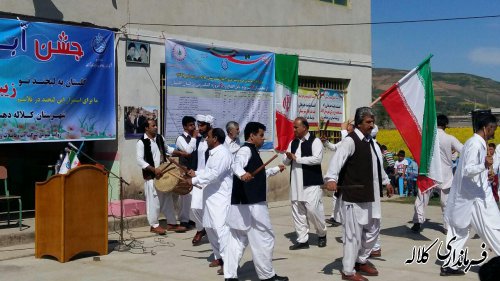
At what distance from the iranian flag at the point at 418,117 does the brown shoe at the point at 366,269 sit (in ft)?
8.04

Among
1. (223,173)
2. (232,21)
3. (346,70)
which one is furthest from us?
(346,70)

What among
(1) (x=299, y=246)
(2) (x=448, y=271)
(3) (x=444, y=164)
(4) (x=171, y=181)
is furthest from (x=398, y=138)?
(2) (x=448, y=271)

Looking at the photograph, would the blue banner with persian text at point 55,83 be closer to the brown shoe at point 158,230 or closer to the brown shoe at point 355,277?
the brown shoe at point 158,230

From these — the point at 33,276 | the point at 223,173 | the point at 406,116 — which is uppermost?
the point at 406,116

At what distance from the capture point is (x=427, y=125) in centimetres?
986

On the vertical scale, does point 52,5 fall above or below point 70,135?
above

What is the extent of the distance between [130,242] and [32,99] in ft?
8.71

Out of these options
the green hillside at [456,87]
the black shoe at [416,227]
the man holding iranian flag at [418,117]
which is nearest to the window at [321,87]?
the black shoe at [416,227]

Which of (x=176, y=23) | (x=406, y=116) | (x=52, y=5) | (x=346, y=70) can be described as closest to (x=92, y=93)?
(x=52, y=5)

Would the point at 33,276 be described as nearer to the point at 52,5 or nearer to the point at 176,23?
the point at 52,5

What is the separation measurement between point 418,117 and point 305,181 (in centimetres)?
193

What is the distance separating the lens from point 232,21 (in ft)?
45.3

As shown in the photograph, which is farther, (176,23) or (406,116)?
(176,23)

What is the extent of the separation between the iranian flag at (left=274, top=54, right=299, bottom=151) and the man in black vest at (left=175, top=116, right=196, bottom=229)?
12.2 ft
